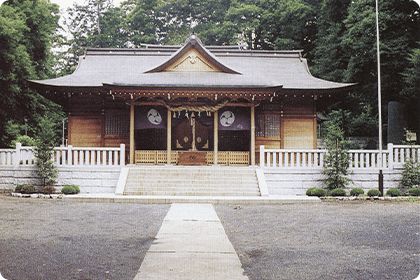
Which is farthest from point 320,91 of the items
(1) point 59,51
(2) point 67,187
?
(1) point 59,51

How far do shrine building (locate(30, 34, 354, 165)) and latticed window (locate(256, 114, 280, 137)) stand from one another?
51 mm

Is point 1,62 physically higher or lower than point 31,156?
higher

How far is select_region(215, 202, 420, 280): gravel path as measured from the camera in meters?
4.88

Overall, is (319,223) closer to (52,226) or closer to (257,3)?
(52,226)

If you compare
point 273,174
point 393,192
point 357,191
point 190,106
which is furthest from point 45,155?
point 393,192

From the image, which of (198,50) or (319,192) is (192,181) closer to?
(319,192)

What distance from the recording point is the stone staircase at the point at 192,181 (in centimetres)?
1288

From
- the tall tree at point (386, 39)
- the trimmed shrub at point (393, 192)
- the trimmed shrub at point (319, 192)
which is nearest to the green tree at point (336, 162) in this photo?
the trimmed shrub at point (319, 192)

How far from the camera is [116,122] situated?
17.3 meters

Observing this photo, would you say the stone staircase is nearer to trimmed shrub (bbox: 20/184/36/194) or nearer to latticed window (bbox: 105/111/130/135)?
trimmed shrub (bbox: 20/184/36/194)

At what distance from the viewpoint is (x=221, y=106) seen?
15.8 meters

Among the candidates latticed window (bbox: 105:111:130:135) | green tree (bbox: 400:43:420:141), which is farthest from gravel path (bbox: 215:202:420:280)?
green tree (bbox: 400:43:420:141)

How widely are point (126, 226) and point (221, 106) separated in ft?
29.8

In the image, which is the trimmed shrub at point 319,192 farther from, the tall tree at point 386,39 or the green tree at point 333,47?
the green tree at point 333,47
